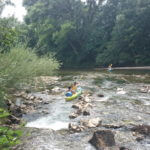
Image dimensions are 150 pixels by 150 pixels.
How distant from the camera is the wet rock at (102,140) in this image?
223 inches

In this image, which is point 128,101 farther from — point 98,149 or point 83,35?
point 83,35

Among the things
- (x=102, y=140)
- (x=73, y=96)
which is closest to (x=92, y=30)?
(x=73, y=96)

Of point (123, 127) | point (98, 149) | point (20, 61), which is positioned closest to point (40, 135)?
point (98, 149)

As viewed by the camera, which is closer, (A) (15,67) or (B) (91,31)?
(A) (15,67)

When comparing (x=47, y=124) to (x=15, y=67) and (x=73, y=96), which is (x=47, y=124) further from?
(x=73, y=96)

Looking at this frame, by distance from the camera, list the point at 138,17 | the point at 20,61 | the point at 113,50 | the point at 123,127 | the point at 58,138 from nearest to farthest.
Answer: the point at 58,138, the point at 123,127, the point at 20,61, the point at 138,17, the point at 113,50

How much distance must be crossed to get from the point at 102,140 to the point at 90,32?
118 feet

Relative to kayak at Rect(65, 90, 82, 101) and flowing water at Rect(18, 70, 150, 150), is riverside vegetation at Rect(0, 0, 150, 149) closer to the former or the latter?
kayak at Rect(65, 90, 82, 101)

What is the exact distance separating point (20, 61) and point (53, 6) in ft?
110

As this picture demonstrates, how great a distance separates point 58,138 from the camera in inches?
256

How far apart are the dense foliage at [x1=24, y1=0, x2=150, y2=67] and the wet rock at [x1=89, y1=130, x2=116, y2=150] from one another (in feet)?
88.4

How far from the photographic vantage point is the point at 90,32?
40.2m

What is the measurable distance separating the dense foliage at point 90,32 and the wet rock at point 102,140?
88.4 feet

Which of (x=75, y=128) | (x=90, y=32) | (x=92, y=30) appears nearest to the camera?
(x=75, y=128)
